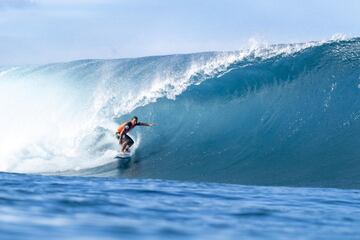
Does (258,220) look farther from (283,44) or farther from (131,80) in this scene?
(131,80)

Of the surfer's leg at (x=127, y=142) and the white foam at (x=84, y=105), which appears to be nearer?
the surfer's leg at (x=127, y=142)

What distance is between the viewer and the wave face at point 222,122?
15.4m

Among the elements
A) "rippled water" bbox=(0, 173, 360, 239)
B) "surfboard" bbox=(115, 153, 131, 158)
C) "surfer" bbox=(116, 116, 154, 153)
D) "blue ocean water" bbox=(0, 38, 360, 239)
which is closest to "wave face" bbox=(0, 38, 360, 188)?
"blue ocean water" bbox=(0, 38, 360, 239)

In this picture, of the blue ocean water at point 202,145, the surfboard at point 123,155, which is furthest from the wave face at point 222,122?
the surfboard at point 123,155

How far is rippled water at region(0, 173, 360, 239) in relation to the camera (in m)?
5.92

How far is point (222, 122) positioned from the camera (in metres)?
18.3

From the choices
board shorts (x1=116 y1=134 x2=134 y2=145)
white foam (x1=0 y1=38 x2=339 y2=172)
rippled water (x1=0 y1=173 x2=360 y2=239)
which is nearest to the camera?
rippled water (x1=0 y1=173 x2=360 y2=239)

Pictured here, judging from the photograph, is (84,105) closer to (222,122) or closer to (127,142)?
(222,122)

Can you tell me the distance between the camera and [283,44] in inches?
816

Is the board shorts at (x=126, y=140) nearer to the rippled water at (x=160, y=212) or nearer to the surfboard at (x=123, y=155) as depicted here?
the surfboard at (x=123, y=155)

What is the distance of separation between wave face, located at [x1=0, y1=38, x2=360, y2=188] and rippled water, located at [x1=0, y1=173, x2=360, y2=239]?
173 inches

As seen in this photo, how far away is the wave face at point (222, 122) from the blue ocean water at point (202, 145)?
4 cm

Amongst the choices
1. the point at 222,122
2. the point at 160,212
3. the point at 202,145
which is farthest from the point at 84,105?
the point at 160,212

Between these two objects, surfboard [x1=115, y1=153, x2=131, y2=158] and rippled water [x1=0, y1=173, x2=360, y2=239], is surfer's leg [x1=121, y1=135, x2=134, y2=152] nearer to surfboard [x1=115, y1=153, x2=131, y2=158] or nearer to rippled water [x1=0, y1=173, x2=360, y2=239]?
surfboard [x1=115, y1=153, x2=131, y2=158]
